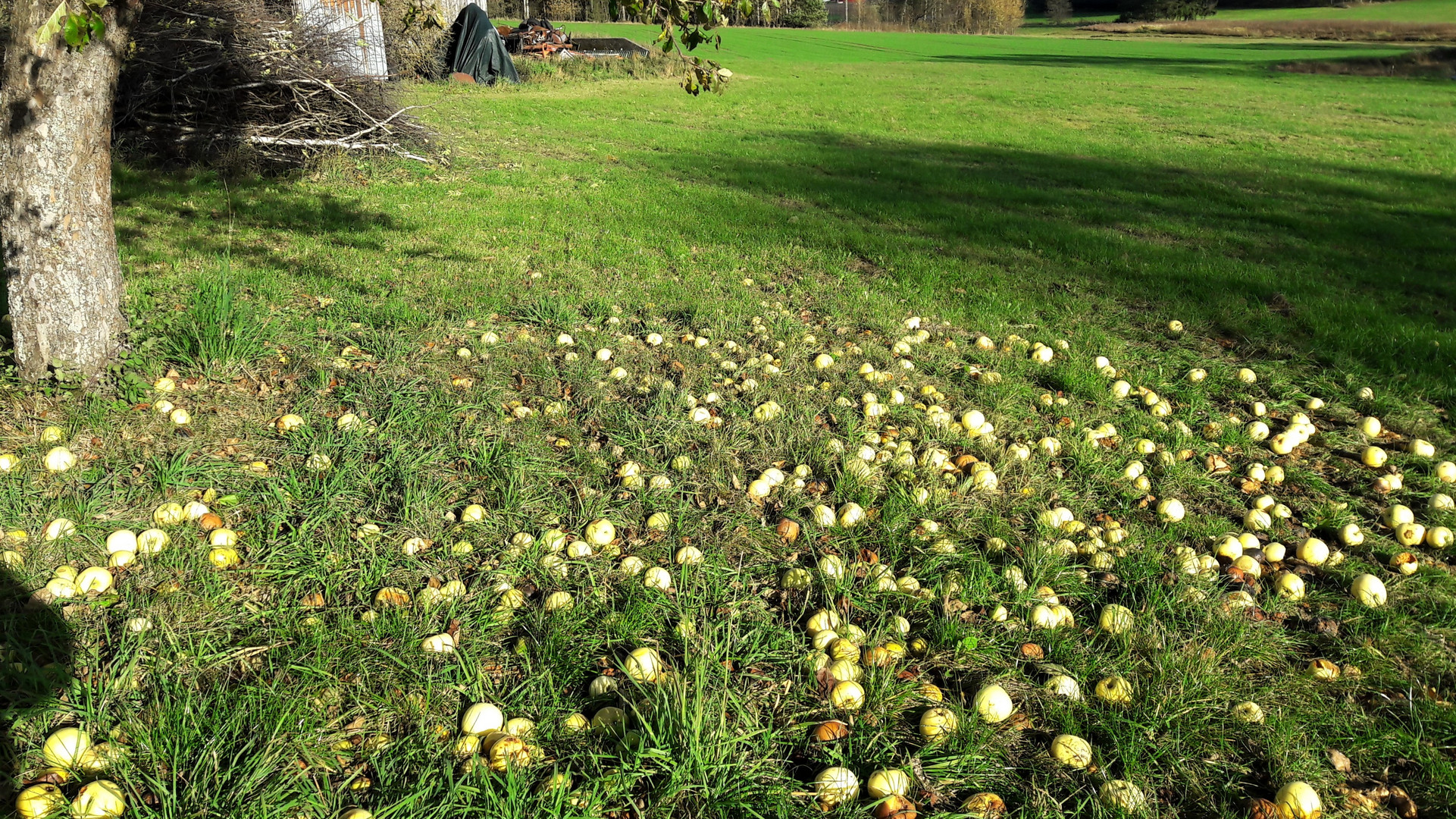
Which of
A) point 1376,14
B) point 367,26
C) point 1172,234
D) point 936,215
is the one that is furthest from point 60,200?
point 1376,14

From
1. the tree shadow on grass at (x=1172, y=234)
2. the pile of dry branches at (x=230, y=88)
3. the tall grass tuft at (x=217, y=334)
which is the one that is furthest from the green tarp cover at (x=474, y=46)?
the tall grass tuft at (x=217, y=334)

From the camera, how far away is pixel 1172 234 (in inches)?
294

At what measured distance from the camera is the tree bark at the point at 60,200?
3.34 m

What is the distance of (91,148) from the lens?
3.56m

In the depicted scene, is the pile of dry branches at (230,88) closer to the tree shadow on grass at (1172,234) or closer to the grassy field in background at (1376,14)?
the tree shadow on grass at (1172,234)

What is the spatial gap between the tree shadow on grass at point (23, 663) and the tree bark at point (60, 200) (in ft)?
5.26

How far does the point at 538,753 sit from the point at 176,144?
29.0 ft

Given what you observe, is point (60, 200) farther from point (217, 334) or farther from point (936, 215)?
point (936, 215)

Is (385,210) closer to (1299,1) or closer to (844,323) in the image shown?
(844,323)

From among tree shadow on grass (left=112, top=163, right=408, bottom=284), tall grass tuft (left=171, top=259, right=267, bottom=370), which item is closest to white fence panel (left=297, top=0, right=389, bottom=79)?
tree shadow on grass (left=112, top=163, right=408, bottom=284)

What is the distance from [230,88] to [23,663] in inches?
297

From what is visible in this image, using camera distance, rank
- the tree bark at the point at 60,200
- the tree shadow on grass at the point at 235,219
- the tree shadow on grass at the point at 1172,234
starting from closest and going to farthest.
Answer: the tree bark at the point at 60,200, the tree shadow on grass at the point at 1172,234, the tree shadow on grass at the point at 235,219

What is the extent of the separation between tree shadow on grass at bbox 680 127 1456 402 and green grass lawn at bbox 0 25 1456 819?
2.7 inches

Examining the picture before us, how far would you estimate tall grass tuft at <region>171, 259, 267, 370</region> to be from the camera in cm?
393
